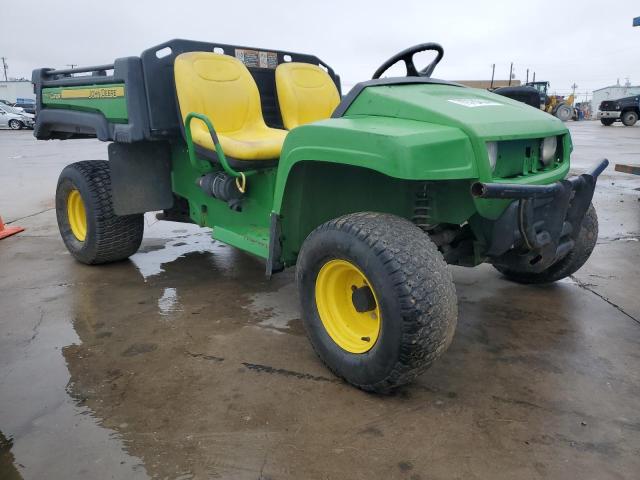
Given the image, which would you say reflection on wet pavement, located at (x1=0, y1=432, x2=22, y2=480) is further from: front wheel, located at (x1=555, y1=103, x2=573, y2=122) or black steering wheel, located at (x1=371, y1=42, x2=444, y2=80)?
front wheel, located at (x1=555, y1=103, x2=573, y2=122)

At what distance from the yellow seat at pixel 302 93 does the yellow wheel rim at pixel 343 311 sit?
1.77 meters

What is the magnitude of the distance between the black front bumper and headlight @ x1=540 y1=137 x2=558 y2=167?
17cm

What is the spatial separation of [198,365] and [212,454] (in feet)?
2.29

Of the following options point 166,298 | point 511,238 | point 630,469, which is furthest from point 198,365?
point 630,469

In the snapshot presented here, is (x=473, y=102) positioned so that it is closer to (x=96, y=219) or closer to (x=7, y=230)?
(x=96, y=219)

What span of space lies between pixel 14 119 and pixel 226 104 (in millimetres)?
25276

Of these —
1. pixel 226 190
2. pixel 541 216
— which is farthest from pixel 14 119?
pixel 541 216

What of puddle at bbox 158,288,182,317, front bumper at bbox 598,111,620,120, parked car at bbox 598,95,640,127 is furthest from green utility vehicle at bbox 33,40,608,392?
front bumper at bbox 598,111,620,120

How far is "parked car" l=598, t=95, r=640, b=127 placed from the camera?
23953mm

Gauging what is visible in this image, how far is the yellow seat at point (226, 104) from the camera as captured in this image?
309 cm

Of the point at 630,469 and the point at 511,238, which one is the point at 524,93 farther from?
the point at 630,469

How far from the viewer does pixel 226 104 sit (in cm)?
357

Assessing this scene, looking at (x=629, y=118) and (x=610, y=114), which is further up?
(x=610, y=114)

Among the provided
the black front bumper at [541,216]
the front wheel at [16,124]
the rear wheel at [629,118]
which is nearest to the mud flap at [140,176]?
the black front bumper at [541,216]
